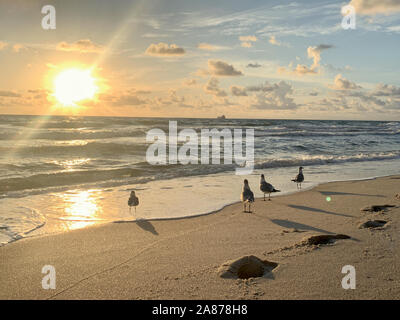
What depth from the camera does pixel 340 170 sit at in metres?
19.2

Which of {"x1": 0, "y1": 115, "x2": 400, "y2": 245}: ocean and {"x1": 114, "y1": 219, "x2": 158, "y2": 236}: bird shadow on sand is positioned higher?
{"x1": 0, "y1": 115, "x2": 400, "y2": 245}: ocean

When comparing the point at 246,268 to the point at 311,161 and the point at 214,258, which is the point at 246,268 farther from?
the point at 311,161

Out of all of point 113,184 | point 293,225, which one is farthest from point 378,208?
point 113,184

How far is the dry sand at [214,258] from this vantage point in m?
4.68

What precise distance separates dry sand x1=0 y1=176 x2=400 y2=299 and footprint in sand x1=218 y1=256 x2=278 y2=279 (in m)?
0.02

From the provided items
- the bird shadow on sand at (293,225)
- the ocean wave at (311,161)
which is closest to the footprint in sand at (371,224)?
the bird shadow on sand at (293,225)

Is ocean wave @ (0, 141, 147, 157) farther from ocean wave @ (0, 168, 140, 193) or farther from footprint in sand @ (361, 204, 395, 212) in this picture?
footprint in sand @ (361, 204, 395, 212)

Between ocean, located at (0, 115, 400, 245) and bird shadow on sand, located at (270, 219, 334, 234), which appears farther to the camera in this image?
ocean, located at (0, 115, 400, 245)

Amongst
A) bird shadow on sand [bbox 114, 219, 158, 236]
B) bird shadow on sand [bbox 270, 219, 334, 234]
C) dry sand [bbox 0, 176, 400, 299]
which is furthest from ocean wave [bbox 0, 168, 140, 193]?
bird shadow on sand [bbox 270, 219, 334, 234]

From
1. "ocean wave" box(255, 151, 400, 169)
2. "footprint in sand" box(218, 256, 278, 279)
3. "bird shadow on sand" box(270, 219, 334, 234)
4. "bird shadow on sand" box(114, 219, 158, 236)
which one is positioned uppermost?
"ocean wave" box(255, 151, 400, 169)

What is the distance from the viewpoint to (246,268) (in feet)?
17.2

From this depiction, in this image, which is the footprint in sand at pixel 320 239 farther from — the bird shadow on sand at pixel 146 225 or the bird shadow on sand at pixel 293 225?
the bird shadow on sand at pixel 146 225

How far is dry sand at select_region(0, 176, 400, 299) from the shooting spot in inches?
184

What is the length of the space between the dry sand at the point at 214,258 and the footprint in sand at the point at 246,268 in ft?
0.08
